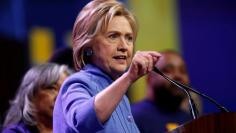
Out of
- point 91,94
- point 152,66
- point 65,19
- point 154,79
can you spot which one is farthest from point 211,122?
point 65,19

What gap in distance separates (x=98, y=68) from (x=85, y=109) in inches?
11.0

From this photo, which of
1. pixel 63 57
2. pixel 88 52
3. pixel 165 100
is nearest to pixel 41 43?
pixel 63 57

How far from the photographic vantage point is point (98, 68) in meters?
2.06

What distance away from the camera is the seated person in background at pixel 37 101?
2.86 m

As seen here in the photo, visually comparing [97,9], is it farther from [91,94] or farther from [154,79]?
[154,79]

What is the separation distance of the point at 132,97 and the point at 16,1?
4.20ft

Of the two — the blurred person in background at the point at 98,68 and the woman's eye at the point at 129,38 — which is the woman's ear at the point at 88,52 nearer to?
the blurred person in background at the point at 98,68

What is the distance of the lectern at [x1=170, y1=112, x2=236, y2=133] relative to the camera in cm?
173

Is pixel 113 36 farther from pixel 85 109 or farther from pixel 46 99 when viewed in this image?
pixel 46 99

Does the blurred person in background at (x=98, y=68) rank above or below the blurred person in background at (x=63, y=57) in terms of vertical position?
above

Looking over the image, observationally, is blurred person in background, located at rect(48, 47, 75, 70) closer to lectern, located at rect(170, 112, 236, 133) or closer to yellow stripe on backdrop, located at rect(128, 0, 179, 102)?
lectern, located at rect(170, 112, 236, 133)

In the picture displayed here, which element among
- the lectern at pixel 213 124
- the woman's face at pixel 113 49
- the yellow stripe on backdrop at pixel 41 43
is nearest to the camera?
the lectern at pixel 213 124

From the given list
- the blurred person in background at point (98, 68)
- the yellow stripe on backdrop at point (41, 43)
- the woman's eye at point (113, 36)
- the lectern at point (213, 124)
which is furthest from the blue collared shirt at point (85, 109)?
the yellow stripe on backdrop at point (41, 43)

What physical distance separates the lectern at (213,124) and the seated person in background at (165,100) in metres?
1.55
